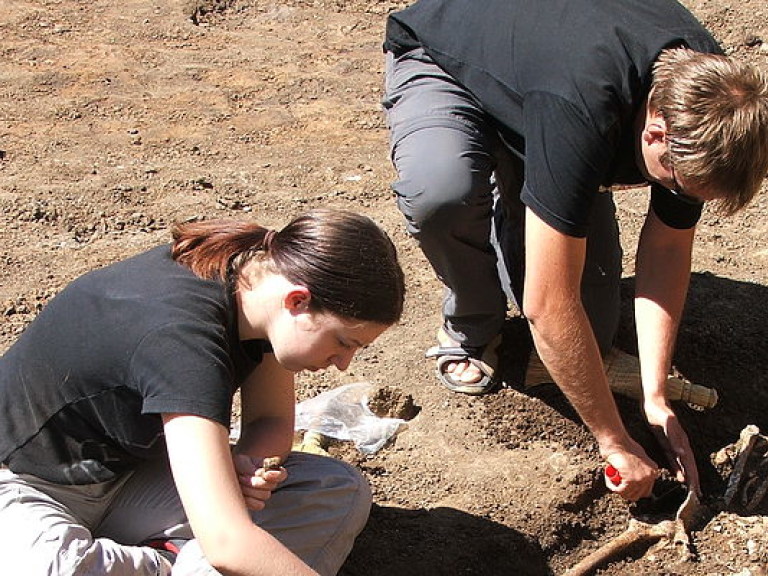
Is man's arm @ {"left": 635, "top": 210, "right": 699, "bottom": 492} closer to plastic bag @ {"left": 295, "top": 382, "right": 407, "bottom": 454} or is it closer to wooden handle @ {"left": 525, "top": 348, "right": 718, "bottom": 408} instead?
wooden handle @ {"left": 525, "top": 348, "right": 718, "bottom": 408}

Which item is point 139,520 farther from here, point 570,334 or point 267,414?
point 570,334

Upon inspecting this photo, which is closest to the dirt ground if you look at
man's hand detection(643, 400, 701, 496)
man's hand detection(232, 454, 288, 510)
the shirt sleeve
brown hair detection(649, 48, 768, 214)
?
man's hand detection(643, 400, 701, 496)

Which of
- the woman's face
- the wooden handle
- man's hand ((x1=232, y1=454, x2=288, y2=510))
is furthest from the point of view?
the wooden handle

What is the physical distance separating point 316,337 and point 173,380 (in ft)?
0.89

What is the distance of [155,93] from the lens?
16.6 feet

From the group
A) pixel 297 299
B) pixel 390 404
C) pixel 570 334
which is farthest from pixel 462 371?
pixel 297 299

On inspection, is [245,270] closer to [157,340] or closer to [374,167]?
[157,340]

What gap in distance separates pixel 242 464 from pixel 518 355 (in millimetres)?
1414

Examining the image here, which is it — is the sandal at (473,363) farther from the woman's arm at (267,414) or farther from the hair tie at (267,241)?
the hair tie at (267,241)

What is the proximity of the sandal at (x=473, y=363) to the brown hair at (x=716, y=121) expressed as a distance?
1.07m

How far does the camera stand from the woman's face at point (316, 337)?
204 centimetres

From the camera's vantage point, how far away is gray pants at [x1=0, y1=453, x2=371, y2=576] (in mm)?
2135

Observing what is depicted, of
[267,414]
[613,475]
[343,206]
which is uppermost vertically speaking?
[267,414]

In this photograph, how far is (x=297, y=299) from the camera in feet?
6.64
